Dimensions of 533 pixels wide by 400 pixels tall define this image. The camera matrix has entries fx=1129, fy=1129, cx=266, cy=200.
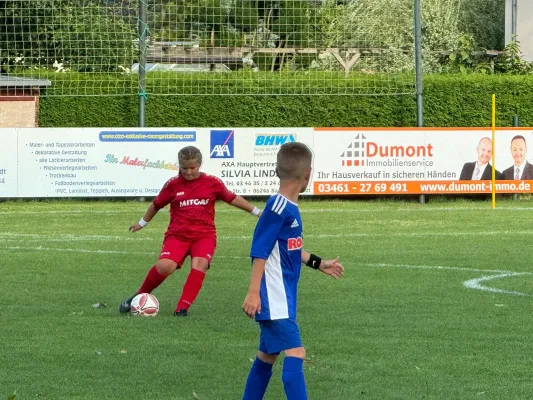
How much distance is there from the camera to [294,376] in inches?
234

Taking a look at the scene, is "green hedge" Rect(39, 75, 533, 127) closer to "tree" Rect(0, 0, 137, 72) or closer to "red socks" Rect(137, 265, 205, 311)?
"tree" Rect(0, 0, 137, 72)

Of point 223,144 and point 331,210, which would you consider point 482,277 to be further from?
point 223,144

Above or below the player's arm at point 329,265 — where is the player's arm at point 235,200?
above

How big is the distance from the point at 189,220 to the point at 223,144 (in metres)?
13.9

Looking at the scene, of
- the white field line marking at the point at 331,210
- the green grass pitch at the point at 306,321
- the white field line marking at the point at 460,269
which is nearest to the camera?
the green grass pitch at the point at 306,321

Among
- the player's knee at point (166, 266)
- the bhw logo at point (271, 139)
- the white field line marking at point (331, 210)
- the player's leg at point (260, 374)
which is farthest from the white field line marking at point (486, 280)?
the bhw logo at point (271, 139)

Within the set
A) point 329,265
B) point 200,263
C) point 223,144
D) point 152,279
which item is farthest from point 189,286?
point 223,144

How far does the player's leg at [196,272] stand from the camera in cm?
1006

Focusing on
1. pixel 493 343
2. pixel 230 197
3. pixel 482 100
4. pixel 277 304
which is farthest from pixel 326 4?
pixel 277 304

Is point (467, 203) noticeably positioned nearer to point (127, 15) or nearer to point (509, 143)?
point (509, 143)

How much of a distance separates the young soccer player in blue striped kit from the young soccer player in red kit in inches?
160

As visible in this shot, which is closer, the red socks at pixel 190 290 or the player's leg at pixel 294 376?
the player's leg at pixel 294 376

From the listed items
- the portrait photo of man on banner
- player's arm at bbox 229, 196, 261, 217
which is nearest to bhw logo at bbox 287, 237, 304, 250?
player's arm at bbox 229, 196, 261, 217

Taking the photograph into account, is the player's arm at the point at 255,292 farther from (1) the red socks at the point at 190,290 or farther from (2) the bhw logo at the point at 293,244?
(1) the red socks at the point at 190,290
